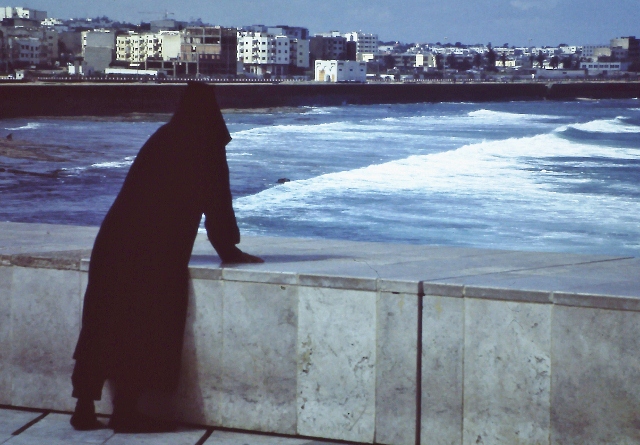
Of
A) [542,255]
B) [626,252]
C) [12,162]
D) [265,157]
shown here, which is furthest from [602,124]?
[542,255]

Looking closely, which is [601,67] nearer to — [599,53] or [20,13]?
Answer: [599,53]

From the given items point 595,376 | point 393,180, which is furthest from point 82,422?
point 393,180

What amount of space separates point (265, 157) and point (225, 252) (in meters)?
37.0

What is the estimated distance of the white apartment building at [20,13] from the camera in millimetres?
143250

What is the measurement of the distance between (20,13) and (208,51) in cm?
4253

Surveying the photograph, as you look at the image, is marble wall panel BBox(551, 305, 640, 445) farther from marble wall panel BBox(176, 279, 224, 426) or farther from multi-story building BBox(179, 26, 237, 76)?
multi-story building BBox(179, 26, 237, 76)

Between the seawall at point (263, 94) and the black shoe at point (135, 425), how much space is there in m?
59.5

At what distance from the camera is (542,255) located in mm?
3756

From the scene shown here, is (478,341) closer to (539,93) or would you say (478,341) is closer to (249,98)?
(249,98)

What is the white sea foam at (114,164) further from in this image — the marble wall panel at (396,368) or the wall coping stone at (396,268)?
the marble wall panel at (396,368)

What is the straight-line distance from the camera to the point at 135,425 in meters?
3.30

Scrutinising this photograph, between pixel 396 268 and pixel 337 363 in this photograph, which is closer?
pixel 337 363

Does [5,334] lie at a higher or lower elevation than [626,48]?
lower

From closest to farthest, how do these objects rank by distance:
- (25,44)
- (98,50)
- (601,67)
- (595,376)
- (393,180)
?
(595,376), (393,180), (25,44), (98,50), (601,67)
